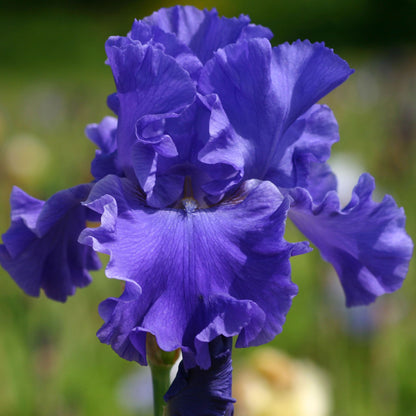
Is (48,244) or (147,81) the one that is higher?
(147,81)

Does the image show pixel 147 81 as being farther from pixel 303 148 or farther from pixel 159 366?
pixel 159 366

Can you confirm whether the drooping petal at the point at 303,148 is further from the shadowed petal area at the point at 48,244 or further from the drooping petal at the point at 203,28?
the shadowed petal area at the point at 48,244

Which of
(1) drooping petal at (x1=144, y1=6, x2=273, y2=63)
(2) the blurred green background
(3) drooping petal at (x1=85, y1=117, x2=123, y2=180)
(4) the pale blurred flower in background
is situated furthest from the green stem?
(2) the blurred green background

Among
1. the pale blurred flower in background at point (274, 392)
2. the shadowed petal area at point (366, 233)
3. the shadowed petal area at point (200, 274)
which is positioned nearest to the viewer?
the shadowed petal area at point (200, 274)

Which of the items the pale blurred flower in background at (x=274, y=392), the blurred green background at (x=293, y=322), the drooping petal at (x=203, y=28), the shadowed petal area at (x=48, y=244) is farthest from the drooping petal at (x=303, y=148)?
the blurred green background at (x=293, y=322)

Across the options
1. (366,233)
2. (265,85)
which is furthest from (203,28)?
(366,233)

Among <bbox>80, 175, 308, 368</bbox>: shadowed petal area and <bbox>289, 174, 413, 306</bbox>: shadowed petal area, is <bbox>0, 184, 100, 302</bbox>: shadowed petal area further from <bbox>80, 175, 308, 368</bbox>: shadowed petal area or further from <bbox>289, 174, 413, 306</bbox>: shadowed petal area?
<bbox>289, 174, 413, 306</bbox>: shadowed petal area
